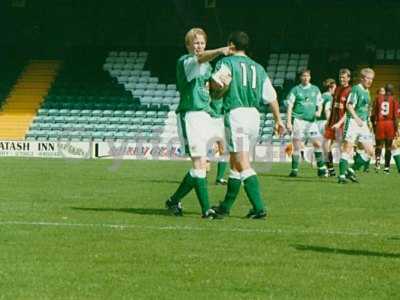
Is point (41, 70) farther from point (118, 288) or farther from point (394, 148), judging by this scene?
point (118, 288)

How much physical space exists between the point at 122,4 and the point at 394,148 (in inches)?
792

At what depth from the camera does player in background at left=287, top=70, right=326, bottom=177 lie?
21.9 metres

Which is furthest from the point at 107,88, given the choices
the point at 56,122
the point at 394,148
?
the point at 394,148

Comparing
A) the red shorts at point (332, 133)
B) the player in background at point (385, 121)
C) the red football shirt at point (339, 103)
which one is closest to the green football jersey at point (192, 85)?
the red football shirt at point (339, 103)

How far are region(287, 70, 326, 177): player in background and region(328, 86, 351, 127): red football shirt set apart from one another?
14.0 inches

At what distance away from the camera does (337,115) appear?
854 inches

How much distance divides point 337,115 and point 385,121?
3741 millimetres

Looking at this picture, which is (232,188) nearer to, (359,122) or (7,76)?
(359,122)

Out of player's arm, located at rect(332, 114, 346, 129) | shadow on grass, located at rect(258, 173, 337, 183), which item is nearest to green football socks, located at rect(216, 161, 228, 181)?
shadow on grass, located at rect(258, 173, 337, 183)

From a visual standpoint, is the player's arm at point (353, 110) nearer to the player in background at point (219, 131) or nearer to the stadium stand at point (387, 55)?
the player in background at point (219, 131)

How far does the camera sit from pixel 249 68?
11.9 meters

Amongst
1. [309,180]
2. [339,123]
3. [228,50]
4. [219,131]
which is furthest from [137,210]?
[339,123]

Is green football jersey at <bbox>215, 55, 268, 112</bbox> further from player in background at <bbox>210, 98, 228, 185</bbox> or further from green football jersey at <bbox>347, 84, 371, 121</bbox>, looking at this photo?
green football jersey at <bbox>347, 84, 371, 121</bbox>

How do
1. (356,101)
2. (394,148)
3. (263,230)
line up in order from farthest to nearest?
(394,148)
(356,101)
(263,230)
